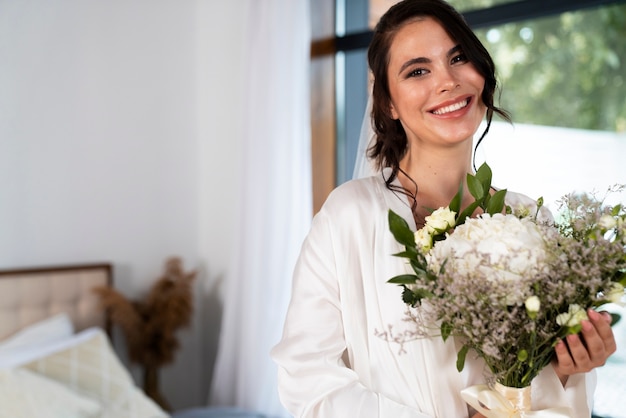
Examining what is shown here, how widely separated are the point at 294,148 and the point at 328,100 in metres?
0.31

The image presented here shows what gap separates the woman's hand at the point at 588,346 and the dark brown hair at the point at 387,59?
57 cm

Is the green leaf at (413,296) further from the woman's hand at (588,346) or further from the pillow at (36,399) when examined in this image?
the pillow at (36,399)

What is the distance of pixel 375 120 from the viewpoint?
1650mm

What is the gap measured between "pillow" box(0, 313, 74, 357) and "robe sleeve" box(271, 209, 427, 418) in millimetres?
2036

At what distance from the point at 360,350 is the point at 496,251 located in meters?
0.42

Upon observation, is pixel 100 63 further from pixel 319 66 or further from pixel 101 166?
pixel 319 66

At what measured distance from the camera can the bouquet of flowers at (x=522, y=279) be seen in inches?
41.2

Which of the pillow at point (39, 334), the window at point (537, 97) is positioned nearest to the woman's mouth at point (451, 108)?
the window at point (537, 97)

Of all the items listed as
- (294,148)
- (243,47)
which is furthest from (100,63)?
(294,148)

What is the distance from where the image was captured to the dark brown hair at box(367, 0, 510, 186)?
1449mm

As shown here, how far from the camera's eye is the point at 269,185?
3.42m

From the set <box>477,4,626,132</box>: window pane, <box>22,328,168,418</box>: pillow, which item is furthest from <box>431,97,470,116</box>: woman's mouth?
<box>477,4,626,132</box>: window pane

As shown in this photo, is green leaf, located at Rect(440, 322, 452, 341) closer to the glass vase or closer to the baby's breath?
the baby's breath

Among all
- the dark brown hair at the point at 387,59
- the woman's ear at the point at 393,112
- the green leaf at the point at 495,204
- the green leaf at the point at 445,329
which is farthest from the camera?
the woman's ear at the point at 393,112
